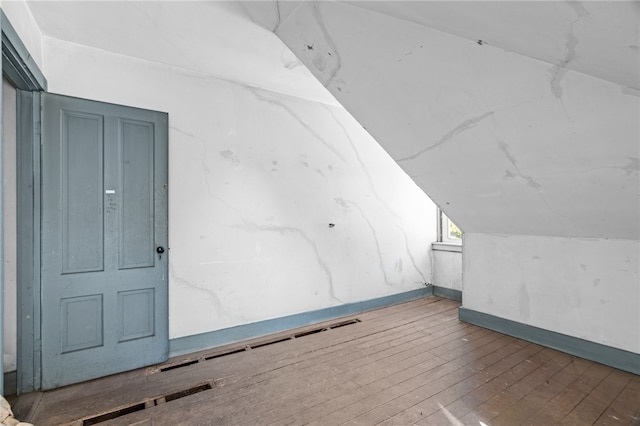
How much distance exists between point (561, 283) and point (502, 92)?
1979 millimetres

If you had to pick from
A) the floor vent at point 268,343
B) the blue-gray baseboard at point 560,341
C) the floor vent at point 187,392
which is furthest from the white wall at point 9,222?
the blue-gray baseboard at point 560,341

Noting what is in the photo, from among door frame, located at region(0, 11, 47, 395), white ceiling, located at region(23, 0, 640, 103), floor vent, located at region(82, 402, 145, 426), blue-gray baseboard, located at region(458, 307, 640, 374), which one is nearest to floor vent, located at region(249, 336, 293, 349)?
floor vent, located at region(82, 402, 145, 426)

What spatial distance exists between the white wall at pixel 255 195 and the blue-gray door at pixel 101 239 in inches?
5.6

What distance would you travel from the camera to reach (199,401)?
1.93 meters

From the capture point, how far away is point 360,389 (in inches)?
80.2

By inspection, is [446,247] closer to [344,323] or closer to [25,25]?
[344,323]

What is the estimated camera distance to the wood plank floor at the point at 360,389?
177 cm

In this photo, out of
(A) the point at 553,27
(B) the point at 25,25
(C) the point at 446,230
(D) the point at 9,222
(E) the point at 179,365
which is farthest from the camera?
(C) the point at 446,230

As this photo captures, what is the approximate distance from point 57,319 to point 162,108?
5.86ft

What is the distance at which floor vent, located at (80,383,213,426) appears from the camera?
1807 millimetres

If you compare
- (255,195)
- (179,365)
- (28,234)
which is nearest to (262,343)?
(179,365)

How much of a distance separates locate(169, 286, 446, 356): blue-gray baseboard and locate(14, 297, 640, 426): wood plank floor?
0.09 m

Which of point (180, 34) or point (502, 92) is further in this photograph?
point (180, 34)

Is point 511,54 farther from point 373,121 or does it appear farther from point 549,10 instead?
point 373,121
